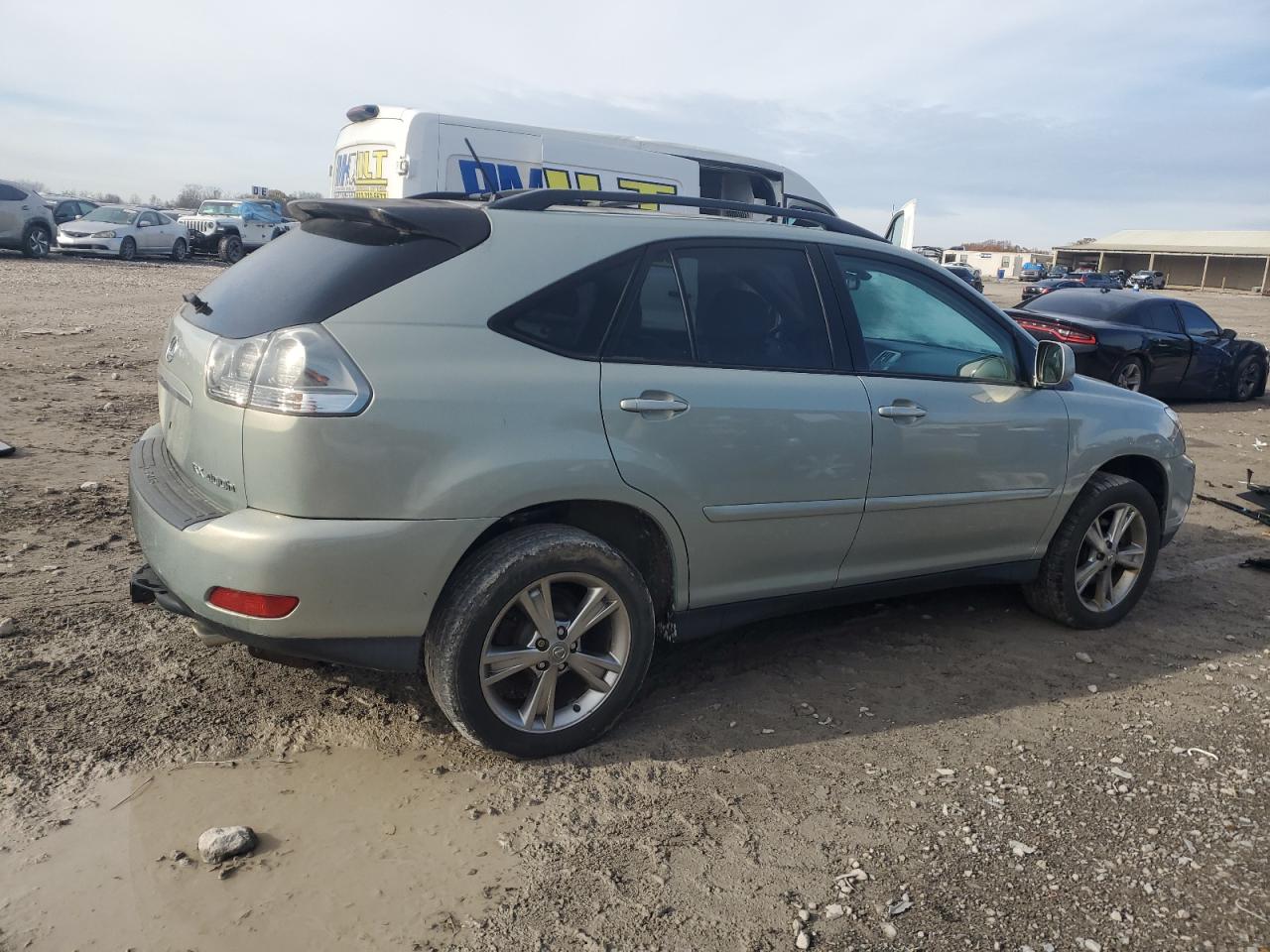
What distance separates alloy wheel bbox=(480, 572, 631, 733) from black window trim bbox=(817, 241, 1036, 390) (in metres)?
1.38

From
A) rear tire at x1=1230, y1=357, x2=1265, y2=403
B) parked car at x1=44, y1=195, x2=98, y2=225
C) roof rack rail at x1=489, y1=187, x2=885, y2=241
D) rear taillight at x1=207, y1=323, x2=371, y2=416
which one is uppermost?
parked car at x1=44, y1=195, x2=98, y2=225

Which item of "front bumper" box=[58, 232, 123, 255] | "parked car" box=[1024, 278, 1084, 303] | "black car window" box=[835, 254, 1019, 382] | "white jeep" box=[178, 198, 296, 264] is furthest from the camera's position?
"white jeep" box=[178, 198, 296, 264]

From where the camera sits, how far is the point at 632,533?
3564mm

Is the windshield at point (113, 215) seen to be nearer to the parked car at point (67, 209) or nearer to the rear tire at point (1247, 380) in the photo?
the parked car at point (67, 209)

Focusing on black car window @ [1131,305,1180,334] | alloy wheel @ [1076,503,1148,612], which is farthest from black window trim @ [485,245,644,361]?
black car window @ [1131,305,1180,334]

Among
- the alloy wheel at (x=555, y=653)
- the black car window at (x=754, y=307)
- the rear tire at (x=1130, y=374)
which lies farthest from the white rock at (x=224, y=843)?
the rear tire at (x=1130, y=374)

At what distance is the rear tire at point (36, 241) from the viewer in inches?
906

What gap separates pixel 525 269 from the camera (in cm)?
329

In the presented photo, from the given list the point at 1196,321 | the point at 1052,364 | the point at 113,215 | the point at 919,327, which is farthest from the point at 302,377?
the point at 113,215

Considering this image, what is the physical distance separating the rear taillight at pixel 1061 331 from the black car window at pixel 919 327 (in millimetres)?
8305

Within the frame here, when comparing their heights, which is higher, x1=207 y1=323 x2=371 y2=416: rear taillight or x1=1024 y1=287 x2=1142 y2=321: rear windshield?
x1=207 y1=323 x2=371 y2=416: rear taillight

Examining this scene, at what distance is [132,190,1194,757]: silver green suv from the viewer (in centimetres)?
294

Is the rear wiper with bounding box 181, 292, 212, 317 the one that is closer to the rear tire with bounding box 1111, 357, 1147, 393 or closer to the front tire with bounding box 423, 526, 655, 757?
the front tire with bounding box 423, 526, 655, 757

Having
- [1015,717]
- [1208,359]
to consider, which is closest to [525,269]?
[1015,717]
